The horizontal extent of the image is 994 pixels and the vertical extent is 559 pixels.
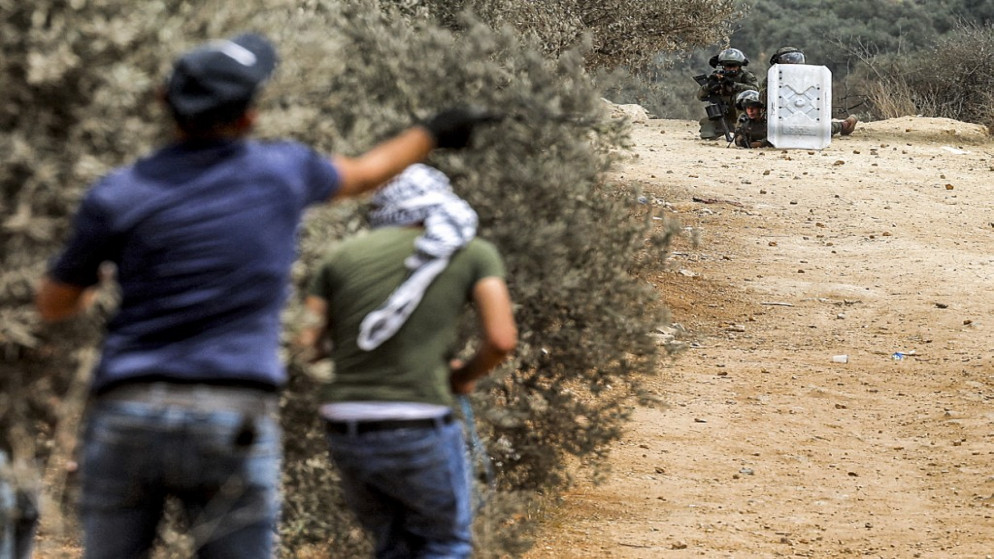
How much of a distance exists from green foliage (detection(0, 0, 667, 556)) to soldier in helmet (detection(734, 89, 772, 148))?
54.9ft

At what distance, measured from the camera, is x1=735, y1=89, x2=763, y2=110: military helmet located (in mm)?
22531

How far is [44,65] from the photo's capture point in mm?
2996

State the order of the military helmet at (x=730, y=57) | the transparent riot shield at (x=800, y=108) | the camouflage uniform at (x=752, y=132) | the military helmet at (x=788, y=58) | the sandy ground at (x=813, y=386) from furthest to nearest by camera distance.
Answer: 1. the military helmet at (x=788, y=58)
2. the military helmet at (x=730, y=57)
3. the camouflage uniform at (x=752, y=132)
4. the transparent riot shield at (x=800, y=108)
5. the sandy ground at (x=813, y=386)

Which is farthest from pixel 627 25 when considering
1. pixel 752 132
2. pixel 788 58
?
pixel 788 58

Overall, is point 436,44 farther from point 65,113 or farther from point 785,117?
point 785,117

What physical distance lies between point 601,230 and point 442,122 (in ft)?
7.54

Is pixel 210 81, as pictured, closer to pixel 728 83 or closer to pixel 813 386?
pixel 813 386

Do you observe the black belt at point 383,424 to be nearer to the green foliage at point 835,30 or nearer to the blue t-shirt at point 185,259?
the blue t-shirt at point 185,259

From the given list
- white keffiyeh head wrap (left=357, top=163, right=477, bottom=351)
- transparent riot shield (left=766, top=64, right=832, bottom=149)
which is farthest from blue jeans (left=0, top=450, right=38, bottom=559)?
transparent riot shield (left=766, top=64, right=832, bottom=149)

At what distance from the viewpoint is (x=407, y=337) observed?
10.8 feet

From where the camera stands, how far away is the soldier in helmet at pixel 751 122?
2259 centimetres

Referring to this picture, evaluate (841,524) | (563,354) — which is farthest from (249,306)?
(841,524)

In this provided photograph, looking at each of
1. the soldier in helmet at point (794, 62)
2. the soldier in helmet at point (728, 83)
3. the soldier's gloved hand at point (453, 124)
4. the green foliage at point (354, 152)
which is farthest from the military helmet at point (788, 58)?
the soldier's gloved hand at point (453, 124)

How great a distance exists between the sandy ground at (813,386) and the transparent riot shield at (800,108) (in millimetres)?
3262
